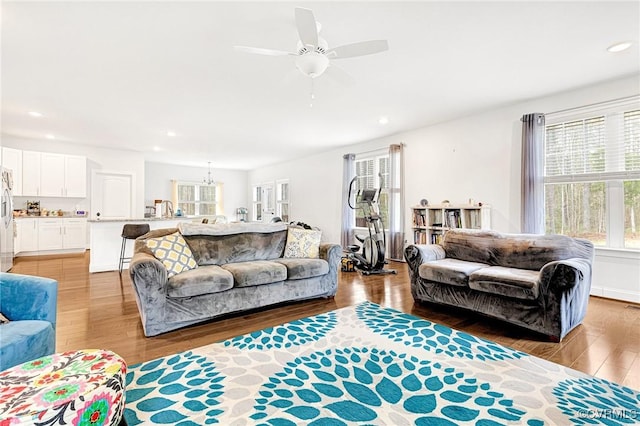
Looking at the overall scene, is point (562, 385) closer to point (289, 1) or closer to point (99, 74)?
point (289, 1)

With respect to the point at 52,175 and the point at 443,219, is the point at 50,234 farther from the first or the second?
the point at 443,219

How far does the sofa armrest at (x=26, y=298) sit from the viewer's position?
173cm

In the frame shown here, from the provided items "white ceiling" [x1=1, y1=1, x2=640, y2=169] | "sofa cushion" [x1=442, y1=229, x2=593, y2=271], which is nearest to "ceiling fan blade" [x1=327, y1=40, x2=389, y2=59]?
"white ceiling" [x1=1, y1=1, x2=640, y2=169]

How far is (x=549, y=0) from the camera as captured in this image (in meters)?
2.24

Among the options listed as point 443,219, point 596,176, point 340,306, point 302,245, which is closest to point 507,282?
point 340,306

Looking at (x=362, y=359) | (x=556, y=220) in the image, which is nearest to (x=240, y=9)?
(x=362, y=359)

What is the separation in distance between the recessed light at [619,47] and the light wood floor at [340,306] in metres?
2.71

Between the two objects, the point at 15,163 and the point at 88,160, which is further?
the point at 88,160

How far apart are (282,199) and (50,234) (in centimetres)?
588

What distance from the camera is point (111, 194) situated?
25.0ft

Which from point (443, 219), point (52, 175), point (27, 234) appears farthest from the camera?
point (52, 175)

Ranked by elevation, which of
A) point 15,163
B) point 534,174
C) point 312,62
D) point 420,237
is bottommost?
point 420,237

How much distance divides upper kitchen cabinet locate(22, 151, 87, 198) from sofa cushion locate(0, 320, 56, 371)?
6.87m

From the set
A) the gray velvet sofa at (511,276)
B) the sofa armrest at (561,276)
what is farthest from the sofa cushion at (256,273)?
the sofa armrest at (561,276)
